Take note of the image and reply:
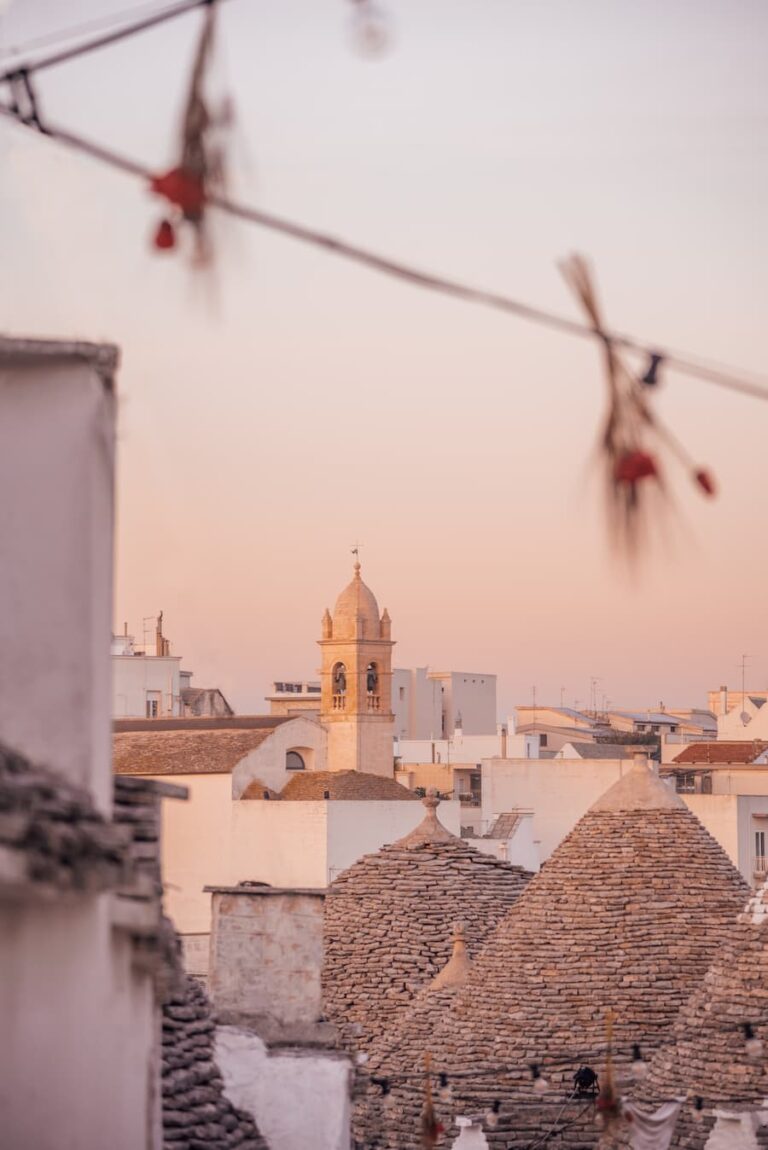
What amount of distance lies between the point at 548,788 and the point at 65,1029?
52.8 meters

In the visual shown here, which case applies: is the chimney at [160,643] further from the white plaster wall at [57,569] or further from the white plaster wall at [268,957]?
the white plaster wall at [57,569]

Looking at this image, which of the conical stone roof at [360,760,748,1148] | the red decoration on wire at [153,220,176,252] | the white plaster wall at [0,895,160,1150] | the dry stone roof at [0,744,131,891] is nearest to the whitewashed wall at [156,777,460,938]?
the conical stone roof at [360,760,748,1148]

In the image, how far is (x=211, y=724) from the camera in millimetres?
63062

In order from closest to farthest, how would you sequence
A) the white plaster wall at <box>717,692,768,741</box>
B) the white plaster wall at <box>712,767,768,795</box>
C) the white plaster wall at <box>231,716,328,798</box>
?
the white plaster wall at <box>712,767,768,795</box> → the white plaster wall at <box>231,716,328,798</box> → the white plaster wall at <box>717,692,768,741</box>

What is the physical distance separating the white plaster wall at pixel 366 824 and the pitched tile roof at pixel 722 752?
877cm

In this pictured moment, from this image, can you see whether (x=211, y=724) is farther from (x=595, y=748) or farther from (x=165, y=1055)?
(x=165, y=1055)

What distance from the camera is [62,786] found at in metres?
7.34

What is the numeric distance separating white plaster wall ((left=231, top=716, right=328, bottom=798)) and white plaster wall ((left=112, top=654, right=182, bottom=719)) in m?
4.62

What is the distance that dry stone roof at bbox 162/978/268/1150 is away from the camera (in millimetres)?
11602

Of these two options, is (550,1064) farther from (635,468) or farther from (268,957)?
(635,468)

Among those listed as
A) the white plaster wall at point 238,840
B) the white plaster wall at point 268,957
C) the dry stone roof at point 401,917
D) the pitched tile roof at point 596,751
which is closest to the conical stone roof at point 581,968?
the dry stone roof at point 401,917

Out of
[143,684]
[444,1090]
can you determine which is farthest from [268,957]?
[143,684]

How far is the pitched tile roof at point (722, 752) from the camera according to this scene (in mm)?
62750

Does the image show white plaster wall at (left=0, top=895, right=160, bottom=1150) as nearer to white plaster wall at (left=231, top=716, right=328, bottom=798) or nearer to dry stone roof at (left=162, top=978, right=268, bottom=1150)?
dry stone roof at (left=162, top=978, right=268, bottom=1150)
